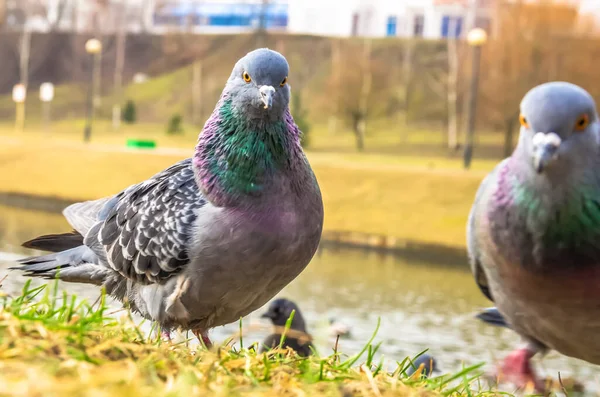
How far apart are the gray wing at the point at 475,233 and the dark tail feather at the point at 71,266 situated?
6.83 feet

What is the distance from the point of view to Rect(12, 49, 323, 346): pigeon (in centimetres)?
390

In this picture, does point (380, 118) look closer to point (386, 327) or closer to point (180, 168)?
point (386, 327)

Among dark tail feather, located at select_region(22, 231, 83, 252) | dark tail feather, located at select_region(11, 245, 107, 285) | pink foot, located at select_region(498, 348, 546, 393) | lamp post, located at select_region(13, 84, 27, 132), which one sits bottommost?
lamp post, located at select_region(13, 84, 27, 132)

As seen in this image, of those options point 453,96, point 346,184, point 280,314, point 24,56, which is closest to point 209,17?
point 24,56

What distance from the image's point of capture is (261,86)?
156 inches

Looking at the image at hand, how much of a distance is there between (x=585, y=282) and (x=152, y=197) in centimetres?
229

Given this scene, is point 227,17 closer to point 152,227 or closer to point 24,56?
point 24,56

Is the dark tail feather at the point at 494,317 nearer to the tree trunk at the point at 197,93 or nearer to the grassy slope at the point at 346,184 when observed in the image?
the grassy slope at the point at 346,184

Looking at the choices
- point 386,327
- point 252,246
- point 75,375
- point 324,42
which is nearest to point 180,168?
point 252,246

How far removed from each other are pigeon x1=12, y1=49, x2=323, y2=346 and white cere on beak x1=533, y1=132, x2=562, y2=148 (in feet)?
3.75

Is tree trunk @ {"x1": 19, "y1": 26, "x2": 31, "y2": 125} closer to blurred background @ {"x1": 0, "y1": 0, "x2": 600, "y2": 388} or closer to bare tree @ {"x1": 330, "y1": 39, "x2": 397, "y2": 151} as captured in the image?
blurred background @ {"x1": 0, "y1": 0, "x2": 600, "y2": 388}

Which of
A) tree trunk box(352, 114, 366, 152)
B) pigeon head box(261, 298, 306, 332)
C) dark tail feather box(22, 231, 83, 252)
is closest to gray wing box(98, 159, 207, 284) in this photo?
dark tail feather box(22, 231, 83, 252)

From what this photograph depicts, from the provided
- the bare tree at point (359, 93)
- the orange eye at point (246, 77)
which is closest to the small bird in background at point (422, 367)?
the orange eye at point (246, 77)

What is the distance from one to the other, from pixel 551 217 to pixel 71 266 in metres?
2.78
